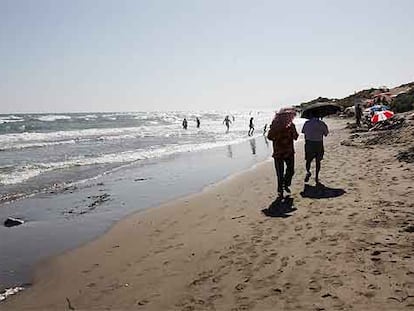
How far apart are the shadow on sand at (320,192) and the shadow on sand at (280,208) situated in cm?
48

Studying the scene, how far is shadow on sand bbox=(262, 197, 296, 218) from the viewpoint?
791 cm

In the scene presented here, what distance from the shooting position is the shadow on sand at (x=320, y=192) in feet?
29.1

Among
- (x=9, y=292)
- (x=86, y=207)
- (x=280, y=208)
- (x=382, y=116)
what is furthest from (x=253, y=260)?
(x=382, y=116)

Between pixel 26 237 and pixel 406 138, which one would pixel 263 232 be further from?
pixel 406 138

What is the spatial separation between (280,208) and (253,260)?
2865 millimetres

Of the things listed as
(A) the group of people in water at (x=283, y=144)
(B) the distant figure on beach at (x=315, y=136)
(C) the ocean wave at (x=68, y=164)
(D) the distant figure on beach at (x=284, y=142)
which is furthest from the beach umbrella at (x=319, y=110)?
(C) the ocean wave at (x=68, y=164)

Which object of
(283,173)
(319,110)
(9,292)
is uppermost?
(319,110)

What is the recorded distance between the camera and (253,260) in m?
5.64

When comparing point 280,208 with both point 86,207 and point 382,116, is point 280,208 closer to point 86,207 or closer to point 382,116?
point 86,207

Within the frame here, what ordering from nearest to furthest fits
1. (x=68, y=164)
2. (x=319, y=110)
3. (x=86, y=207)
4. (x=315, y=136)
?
(x=315, y=136) → (x=86, y=207) → (x=319, y=110) → (x=68, y=164)

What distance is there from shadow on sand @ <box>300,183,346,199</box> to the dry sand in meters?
0.10

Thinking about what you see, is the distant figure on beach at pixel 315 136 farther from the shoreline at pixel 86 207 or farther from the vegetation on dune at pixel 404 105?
the vegetation on dune at pixel 404 105

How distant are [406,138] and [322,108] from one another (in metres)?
6.45

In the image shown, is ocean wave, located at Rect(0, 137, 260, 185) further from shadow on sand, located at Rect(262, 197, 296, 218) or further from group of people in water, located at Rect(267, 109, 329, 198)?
shadow on sand, located at Rect(262, 197, 296, 218)
